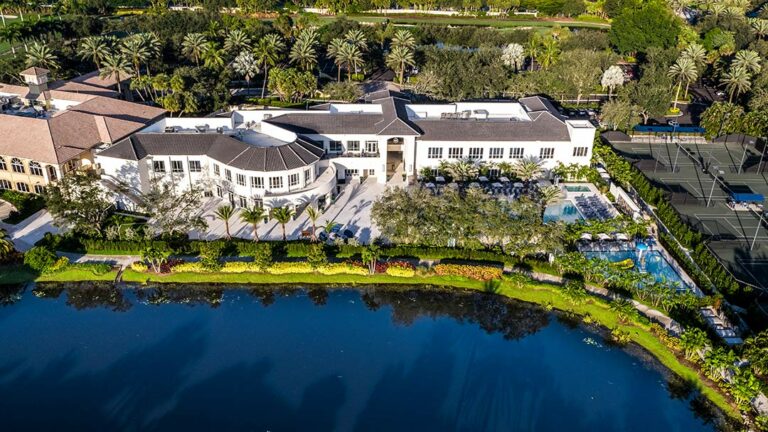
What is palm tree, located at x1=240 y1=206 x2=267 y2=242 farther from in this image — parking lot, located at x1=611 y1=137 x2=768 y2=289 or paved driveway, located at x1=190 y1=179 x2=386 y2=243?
parking lot, located at x1=611 y1=137 x2=768 y2=289

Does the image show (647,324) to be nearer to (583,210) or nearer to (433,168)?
(583,210)

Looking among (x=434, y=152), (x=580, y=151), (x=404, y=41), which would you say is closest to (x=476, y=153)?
(x=434, y=152)

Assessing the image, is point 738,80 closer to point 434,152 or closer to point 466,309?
point 434,152

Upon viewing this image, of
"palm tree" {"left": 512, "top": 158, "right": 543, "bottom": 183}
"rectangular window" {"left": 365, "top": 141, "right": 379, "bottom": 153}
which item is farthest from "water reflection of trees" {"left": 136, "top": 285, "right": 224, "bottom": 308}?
"palm tree" {"left": 512, "top": 158, "right": 543, "bottom": 183}

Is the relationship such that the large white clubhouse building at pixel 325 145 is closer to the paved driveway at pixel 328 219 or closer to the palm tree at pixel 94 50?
the paved driveway at pixel 328 219

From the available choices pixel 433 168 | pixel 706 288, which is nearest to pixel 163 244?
pixel 433 168

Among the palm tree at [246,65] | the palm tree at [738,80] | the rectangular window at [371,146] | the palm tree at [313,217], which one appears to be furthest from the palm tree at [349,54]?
the palm tree at [738,80]
